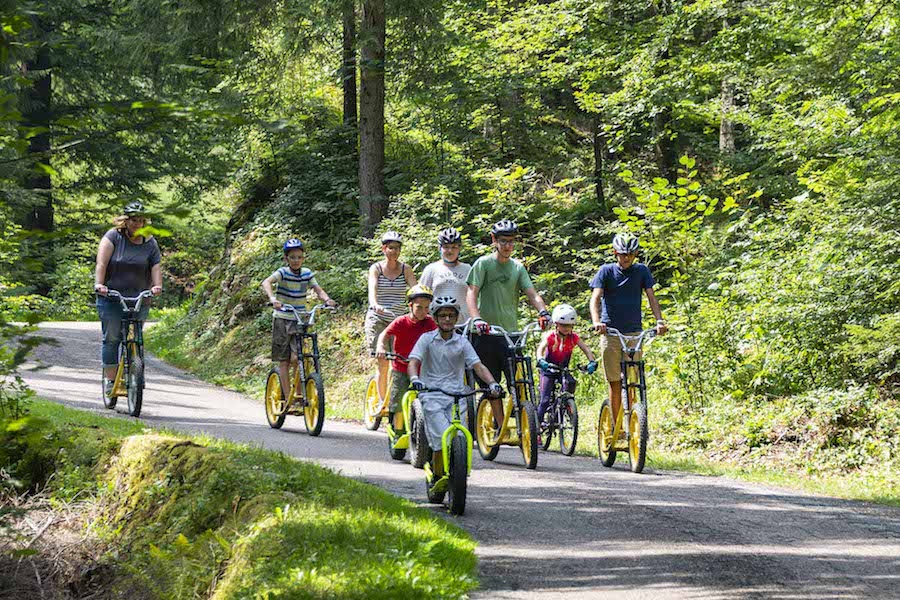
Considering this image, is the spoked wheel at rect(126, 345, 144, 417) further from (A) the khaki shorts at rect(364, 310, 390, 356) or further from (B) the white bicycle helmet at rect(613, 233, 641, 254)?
(B) the white bicycle helmet at rect(613, 233, 641, 254)

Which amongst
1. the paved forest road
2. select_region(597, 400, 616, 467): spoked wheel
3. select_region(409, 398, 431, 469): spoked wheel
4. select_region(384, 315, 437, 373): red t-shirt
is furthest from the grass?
select_region(597, 400, 616, 467): spoked wheel

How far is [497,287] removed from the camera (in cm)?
1099

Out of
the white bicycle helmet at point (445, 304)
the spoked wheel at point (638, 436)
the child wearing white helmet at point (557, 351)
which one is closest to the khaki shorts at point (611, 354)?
the spoked wheel at point (638, 436)

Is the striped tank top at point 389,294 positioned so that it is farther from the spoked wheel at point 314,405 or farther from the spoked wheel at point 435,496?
the spoked wheel at point 435,496

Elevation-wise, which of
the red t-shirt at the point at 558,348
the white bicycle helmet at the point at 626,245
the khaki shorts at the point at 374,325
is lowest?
the red t-shirt at the point at 558,348

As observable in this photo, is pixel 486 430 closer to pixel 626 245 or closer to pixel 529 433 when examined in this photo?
pixel 529 433

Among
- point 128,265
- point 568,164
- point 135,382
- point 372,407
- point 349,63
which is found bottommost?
point 372,407

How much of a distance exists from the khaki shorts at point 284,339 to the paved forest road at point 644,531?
111cm

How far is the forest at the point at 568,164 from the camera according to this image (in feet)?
36.6

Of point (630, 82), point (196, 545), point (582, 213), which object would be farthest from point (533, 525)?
point (582, 213)

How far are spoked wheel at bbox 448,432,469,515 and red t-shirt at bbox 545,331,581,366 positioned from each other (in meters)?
4.51

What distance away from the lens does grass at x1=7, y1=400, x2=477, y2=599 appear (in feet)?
19.2

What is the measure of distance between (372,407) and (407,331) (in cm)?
337

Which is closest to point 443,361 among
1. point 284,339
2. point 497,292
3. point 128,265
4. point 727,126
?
point 497,292
